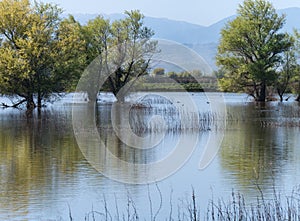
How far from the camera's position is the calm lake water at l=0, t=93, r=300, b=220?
1459 cm

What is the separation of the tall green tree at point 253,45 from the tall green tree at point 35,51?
17898 millimetres

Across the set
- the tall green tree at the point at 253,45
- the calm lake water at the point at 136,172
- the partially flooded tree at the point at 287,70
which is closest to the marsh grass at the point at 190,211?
the calm lake water at the point at 136,172

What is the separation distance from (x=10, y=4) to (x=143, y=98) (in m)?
19.0

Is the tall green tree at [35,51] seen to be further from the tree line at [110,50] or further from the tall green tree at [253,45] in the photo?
the tall green tree at [253,45]

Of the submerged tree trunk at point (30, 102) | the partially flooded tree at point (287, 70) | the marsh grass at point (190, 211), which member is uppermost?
the partially flooded tree at point (287, 70)

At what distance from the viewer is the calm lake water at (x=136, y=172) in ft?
47.9

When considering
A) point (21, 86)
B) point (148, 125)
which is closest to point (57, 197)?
point (148, 125)

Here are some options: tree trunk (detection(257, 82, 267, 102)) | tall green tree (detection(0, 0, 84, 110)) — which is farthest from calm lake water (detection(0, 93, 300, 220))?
tree trunk (detection(257, 82, 267, 102))

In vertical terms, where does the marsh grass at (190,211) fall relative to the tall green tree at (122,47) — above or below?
below

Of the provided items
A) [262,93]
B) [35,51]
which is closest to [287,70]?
[262,93]

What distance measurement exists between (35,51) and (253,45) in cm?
2422

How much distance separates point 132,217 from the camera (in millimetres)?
13055

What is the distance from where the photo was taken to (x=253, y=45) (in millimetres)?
66000

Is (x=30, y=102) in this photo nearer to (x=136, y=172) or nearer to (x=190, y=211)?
(x=136, y=172)
